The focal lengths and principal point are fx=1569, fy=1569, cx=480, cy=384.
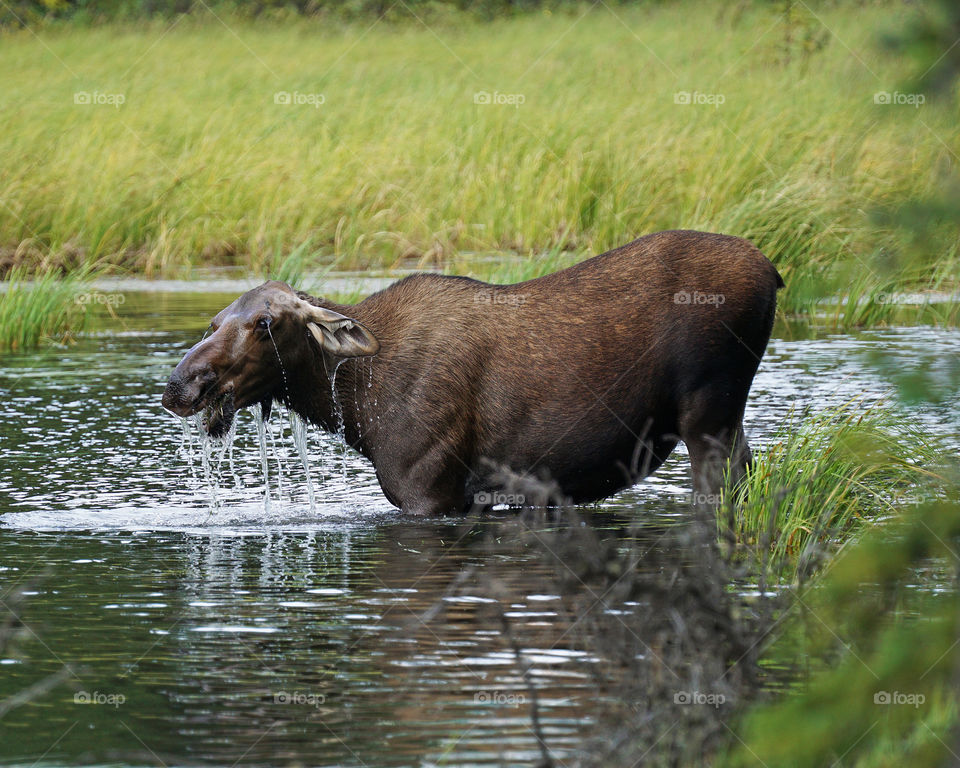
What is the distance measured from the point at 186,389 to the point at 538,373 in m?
1.66

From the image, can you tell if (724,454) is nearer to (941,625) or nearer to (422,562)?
(422,562)

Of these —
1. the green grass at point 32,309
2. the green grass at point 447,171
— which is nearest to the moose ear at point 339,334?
the green grass at point 447,171

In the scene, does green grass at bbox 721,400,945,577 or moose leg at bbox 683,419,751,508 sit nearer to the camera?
green grass at bbox 721,400,945,577

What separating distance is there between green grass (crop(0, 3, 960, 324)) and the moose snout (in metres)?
5.58

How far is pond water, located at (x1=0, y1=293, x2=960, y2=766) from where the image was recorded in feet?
14.5

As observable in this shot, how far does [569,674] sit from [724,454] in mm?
2782

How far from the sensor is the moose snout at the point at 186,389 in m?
7.11

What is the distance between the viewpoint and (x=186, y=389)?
7109 mm

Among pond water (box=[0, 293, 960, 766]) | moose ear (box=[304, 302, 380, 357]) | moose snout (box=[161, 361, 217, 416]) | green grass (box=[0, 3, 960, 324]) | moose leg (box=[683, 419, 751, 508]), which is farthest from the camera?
green grass (box=[0, 3, 960, 324])

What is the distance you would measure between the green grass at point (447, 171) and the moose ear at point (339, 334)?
4942 millimetres

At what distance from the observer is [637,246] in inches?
303

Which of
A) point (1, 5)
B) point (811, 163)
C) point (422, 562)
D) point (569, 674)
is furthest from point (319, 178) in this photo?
point (1, 5)

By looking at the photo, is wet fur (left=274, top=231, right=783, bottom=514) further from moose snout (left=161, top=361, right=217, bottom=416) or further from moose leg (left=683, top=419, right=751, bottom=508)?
moose snout (left=161, top=361, right=217, bottom=416)

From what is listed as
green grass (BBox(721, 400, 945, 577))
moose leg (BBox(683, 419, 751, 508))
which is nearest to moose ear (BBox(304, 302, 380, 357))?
moose leg (BBox(683, 419, 751, 508))
